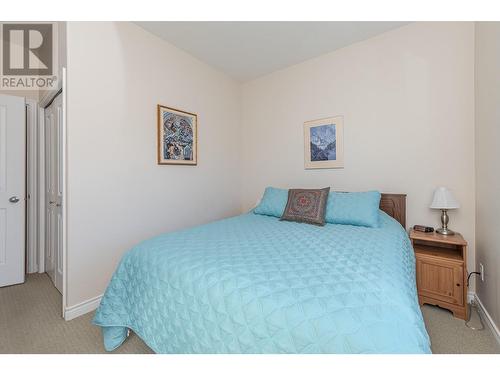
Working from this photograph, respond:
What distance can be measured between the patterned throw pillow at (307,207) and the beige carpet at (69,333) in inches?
43.0

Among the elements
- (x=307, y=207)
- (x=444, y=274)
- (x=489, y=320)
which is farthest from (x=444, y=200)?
(x=307, y=207)

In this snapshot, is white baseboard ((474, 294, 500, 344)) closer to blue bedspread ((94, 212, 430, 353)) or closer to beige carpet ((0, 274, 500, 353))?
beige carpet ((0, 274, 500, 353))

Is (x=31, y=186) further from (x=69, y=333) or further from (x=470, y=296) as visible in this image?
(x=470, y=296)

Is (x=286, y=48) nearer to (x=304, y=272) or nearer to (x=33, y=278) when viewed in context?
(x=304, y=272)

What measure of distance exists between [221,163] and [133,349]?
2.23 m

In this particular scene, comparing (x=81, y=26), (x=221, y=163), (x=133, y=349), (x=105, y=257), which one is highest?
(x=81, y=26)

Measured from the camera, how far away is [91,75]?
191cm

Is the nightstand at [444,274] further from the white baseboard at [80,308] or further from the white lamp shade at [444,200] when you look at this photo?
the white baseboard at [80,308]

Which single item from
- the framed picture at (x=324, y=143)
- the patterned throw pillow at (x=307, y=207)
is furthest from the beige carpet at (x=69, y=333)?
the framed picture at (x=324, y=143)

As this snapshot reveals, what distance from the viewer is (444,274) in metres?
1.81

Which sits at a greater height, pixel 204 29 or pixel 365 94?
pixel 204 29

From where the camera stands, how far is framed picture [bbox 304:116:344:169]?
2.66 metres

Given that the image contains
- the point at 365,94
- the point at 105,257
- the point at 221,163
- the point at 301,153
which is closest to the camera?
the point at 105,257

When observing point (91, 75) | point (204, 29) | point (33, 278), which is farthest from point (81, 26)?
point (33, 278)
